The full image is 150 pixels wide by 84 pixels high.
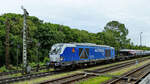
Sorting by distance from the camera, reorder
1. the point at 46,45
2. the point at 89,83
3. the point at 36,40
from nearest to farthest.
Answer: the point at 89,83, the point at 36,40, the point at 46,45

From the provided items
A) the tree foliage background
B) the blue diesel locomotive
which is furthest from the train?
the tree foliage background

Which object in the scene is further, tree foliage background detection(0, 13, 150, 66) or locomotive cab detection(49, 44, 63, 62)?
tree foliage background detection(0, 13, 150, 66)

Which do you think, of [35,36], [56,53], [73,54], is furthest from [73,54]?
[35,36]

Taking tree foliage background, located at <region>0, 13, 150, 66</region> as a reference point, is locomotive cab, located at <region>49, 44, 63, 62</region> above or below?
below

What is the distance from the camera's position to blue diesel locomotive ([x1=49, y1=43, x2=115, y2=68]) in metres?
16.6

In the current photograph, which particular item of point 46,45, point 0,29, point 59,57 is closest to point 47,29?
point 46,45

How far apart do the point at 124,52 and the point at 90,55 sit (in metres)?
21.1

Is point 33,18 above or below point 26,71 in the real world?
above

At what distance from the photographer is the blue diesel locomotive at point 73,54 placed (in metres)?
16.6

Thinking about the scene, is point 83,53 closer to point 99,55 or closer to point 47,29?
point 99,55

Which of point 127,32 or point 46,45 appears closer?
point 46,45

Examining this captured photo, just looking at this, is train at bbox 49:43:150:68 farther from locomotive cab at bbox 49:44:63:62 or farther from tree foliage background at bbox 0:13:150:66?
tree foliage background at bbox 0:13:150:66

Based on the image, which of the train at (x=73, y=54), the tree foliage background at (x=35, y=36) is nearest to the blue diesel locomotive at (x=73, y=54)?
the train at (x=73, y=54)

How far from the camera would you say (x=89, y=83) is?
36.9ft
